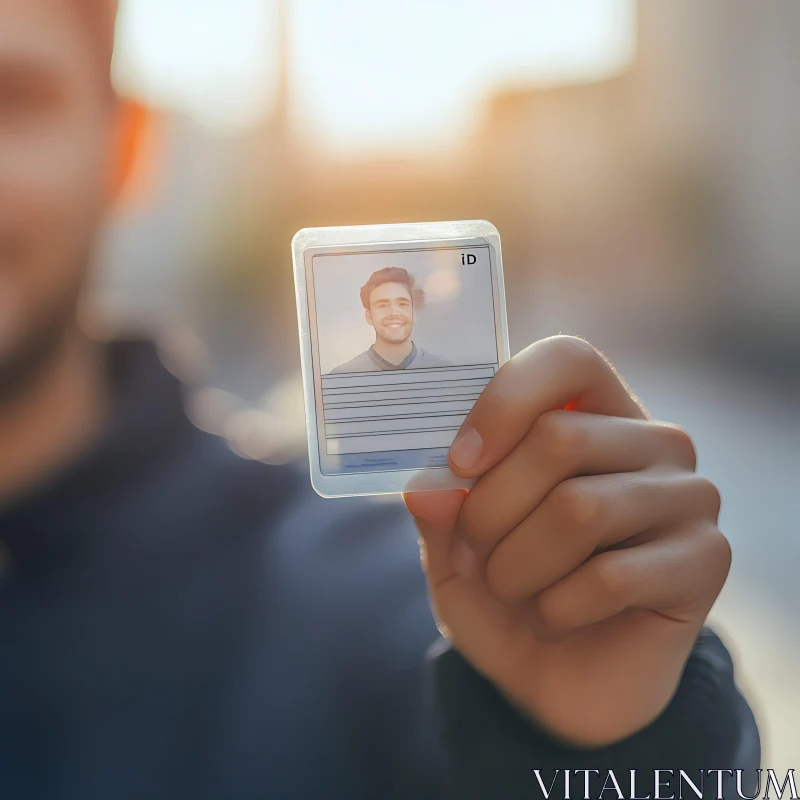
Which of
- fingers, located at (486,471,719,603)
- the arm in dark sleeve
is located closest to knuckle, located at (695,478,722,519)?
fingers, located at (486,471,719,603)

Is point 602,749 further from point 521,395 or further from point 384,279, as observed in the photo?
point 384,279

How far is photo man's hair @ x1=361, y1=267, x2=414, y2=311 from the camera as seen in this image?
70cm

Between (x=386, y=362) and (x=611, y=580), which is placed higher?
(x=386, y=362)

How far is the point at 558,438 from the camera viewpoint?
63cm

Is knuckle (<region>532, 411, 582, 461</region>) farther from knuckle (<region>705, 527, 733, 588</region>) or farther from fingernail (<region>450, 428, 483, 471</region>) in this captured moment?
knuckle (<region>705, 527, 733, 588</region>)

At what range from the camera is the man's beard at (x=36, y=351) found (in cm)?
114

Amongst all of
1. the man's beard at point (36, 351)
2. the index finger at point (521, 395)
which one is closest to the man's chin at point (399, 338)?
the index finger at point (521, 395)

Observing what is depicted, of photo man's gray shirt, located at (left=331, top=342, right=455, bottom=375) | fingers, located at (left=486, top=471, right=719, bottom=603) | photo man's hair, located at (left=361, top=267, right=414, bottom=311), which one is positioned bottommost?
fingers, located at (left=486, top=471, right=719, bottom=603)

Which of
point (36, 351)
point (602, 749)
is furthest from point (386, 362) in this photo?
point (36, 351)

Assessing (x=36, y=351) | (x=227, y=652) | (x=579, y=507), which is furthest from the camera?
(x=36, y=351)

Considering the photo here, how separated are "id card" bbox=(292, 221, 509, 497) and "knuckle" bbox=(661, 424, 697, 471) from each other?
8.1 inches

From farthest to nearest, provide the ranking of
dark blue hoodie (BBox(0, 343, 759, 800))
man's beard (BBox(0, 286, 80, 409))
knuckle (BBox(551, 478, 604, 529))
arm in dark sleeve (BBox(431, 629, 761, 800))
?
man's beard (BBox(0, 286, 80, 409)), dark blue hoodie (BBox(0, 343, 759, 800)), arm in dark sleeve (BBox(431, 629, 761, 800)), knuckle (BBox(551, 478, 604, 529))

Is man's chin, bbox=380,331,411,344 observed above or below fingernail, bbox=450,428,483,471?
above

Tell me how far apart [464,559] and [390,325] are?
29 centimetres
